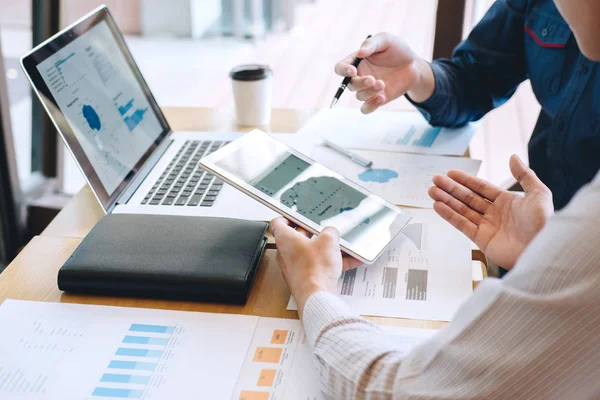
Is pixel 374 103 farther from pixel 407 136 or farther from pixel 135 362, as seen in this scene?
pixel 135 362

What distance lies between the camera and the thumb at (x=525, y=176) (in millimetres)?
977

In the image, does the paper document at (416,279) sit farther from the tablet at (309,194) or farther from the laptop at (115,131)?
the laptop at (115,131)

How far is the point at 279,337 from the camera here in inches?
31.9

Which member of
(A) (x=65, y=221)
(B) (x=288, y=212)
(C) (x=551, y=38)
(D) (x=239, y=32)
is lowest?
(D) (x=239, y=32)

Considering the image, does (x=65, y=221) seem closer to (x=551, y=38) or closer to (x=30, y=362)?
(x=30, y=362)

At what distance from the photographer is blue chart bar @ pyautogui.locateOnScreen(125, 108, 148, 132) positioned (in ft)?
3.96

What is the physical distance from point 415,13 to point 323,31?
57 centimetres

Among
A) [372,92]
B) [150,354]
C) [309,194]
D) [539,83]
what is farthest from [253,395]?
[539,83]

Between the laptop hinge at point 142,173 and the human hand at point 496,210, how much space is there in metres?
0.51

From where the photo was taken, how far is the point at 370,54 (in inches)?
49.8

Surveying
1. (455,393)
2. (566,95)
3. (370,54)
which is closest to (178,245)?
(455,393)

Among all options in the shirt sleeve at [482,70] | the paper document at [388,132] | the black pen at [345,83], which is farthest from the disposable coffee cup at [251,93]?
the shirt sleeve at [482,70]

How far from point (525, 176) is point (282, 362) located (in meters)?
0.48

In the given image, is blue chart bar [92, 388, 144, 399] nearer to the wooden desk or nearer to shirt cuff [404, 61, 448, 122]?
the wooden desk
